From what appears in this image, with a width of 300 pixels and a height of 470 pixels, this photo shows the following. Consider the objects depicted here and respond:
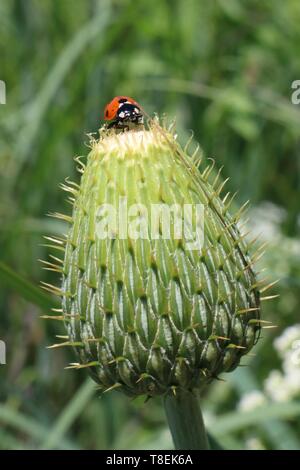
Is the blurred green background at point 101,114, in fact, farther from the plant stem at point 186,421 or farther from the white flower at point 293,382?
the plant stem at point 186,421

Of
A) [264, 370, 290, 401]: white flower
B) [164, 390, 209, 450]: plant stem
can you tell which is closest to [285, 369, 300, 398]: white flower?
[264, 370, 290, 401]: white flower

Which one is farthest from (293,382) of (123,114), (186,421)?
(123,114)

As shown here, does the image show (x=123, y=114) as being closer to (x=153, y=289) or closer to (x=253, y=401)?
(x=153, y=289)

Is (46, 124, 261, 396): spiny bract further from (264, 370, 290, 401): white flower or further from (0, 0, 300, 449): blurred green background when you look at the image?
(0, 0, 300, 449): blurred green background

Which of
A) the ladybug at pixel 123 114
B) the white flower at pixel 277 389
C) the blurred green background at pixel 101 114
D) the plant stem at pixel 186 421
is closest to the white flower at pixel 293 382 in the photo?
the white flower at pixel 277 389

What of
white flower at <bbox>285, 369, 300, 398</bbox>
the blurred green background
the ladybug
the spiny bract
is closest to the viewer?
the spiny bract
